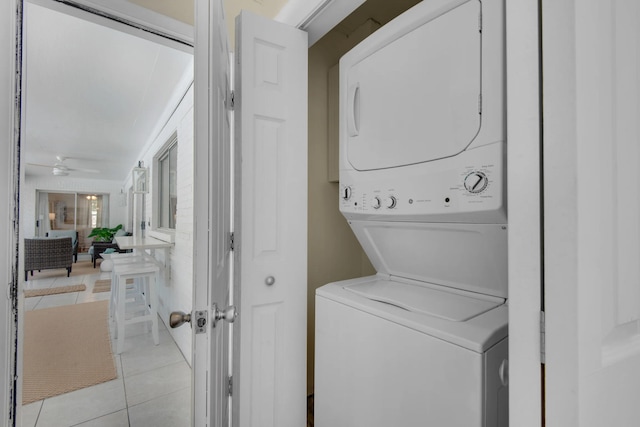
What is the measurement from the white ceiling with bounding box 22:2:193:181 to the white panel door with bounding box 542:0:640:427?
1.80 meters

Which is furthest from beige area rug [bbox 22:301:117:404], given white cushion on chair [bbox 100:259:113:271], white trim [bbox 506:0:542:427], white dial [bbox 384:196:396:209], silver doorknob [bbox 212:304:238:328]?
white trim [bbox 506:0:542:427]

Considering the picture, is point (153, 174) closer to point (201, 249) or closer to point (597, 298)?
point (201, 249)

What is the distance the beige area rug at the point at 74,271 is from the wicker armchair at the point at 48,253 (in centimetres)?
19

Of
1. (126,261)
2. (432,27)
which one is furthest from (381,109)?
(126,261)

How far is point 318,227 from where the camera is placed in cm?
193

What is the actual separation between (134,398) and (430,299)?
246 centimetres

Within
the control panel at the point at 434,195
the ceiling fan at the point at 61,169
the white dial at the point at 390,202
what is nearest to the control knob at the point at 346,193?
the control panel at the point at 434,195

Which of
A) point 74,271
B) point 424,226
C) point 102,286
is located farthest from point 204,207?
point 74,271

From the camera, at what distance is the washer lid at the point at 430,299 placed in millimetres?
1025

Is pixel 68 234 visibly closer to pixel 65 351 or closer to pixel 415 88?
pixel 65 351

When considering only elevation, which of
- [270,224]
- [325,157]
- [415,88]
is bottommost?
[270,224]

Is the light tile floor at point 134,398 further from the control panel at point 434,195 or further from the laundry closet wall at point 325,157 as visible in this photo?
the control panel at point 434,195

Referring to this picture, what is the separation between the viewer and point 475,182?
3.18 ft

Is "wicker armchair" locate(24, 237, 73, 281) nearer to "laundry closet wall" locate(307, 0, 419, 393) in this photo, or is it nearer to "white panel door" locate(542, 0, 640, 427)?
"laundry closet wall" locate(307, 0, 419, 393)
